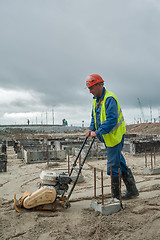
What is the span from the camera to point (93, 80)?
343 cm

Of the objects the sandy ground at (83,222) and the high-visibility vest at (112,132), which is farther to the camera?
the high-visibility vest at (112,132)

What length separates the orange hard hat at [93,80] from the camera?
3.43m

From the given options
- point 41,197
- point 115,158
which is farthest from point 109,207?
point 41,197

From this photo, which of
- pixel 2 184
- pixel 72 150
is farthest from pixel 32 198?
pixel 72 150

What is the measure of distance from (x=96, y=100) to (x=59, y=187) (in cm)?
160

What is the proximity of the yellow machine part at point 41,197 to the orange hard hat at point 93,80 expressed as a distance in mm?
1775

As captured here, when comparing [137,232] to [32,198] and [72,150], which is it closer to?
[32,198]

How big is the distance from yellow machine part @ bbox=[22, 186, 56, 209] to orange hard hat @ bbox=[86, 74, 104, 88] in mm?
1775

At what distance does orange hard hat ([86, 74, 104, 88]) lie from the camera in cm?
343

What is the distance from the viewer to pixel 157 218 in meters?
2.71

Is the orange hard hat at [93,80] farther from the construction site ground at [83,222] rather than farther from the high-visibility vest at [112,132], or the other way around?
the construction site ground at [83,222]

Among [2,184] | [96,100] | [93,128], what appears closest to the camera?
[96,100]

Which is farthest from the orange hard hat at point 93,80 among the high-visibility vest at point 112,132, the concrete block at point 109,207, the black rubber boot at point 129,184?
the concrete block at point 109,207

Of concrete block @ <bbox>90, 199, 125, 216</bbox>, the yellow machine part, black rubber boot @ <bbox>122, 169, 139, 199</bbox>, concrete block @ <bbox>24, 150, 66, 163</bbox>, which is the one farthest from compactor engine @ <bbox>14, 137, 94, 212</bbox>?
concrete block @ <bbox>24, 150, 66, 163</bbox>
